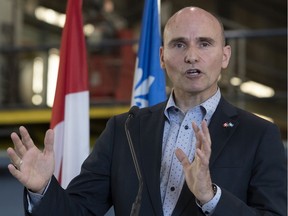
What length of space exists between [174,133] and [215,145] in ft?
0.59

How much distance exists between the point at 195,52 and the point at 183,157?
1.39 feet

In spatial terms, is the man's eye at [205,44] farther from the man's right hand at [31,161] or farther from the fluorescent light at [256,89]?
the fluorescent light at [256,89]

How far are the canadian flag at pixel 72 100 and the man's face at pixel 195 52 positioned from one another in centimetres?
129

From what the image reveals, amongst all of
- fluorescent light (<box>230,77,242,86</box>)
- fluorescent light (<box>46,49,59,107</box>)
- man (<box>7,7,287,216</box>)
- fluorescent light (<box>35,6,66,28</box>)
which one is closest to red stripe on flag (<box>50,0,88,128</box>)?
man (<box>7,7,287,216</box>)

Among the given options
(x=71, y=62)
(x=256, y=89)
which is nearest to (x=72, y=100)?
(x=71, y=62)

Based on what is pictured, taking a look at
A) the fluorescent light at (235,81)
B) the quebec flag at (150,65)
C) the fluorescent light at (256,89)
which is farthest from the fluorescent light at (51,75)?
the quebec flag at (150,65)

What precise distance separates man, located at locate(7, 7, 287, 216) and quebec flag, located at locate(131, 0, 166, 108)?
1.22m

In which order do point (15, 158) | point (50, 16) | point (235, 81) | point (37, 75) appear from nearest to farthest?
point (15, 158) < point (235, 81) < point (37, 75) < point (50, 16)

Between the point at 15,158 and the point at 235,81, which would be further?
the point at 235,81

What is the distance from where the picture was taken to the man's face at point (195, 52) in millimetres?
2398

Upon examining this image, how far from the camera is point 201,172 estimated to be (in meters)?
2.09

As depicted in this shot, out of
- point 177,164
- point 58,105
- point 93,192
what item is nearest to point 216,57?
point 177,164

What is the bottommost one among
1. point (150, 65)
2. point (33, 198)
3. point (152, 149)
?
point (33, 198)

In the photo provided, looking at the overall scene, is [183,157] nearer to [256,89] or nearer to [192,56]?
[192,56]
